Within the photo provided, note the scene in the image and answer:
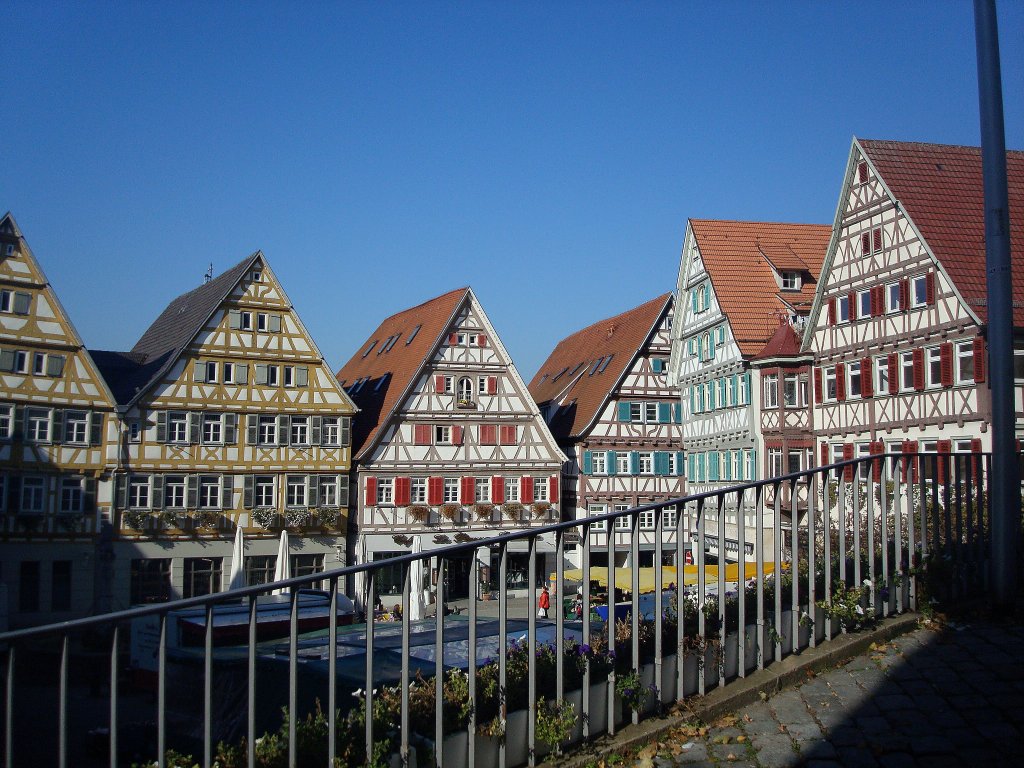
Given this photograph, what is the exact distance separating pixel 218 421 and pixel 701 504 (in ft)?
97.1

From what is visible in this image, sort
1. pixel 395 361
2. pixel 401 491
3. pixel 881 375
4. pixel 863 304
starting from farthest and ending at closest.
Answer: pixel 395 361 → pixel 401 491 → pixel 863 304 → pixel 881 375

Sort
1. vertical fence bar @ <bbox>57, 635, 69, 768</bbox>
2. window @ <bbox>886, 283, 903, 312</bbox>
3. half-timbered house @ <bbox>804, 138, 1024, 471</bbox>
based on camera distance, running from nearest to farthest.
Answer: vertical fence bar @ <bbox>57, 635, 69, 768</bbox> < half-timbered house @ <bbox>804, 138, 1024, 471</bbox> < window @ <bbox>886, 283, 903, 312</bbox>

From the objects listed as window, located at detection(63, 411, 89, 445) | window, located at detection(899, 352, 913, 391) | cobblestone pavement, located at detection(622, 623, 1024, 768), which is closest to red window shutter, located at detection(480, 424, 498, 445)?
window, located at detection(63, 411, 89, 445)

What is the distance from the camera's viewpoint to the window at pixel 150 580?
3369 cm

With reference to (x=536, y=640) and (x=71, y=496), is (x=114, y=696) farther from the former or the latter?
(x=71, y=496)

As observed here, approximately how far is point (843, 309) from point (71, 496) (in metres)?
23.1

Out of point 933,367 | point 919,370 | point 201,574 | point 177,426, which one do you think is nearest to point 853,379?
point 919,370

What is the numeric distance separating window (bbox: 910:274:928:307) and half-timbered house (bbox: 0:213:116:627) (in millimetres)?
23319

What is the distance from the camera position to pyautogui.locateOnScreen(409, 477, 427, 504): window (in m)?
37.9

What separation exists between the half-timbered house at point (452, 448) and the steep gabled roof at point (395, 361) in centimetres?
8

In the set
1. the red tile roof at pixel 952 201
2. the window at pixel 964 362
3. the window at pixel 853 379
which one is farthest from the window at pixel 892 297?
the window at pixel 964 362

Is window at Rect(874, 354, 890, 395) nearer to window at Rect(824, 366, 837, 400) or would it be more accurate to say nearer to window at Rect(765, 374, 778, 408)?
window at Rect(824, 366, 837, 400)

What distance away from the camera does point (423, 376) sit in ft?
125

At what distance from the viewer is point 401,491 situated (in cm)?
3772
